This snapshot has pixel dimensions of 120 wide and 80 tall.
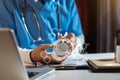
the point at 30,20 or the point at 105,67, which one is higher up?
the point at 30,20

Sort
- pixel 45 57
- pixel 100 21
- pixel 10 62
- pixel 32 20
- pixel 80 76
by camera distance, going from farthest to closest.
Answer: pixel 100 21 < pixel 32 20 < pixel 45 57 < pixel 80 76 < pixel 10 62

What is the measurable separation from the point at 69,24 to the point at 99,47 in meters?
1.30

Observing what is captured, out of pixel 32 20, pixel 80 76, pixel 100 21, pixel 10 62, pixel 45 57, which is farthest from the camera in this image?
pixel 100 21

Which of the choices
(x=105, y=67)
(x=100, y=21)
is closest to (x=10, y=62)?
(x=105, y=67)

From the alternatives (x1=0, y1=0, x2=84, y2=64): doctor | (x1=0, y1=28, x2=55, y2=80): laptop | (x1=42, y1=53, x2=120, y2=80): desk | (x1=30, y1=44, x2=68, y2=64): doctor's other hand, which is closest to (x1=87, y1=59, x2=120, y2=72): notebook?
(x1=42, y1=53, x2=120, y2=80): desk

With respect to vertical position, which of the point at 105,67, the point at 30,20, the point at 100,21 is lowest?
the point at 100,21

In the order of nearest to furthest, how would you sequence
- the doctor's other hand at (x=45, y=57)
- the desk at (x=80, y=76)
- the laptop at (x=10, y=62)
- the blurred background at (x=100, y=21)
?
the laptop at (x=10, y=62) → the desk at (x=80, y=76) → the doctor's other hand at (x=45, y=57) → the blurred background at (x=100, y=21)

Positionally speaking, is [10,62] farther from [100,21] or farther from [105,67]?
[100,21]

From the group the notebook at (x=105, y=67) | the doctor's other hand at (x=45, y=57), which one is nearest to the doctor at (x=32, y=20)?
the doctor's other hand at (x=45, y=57)

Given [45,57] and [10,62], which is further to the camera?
[45,57]

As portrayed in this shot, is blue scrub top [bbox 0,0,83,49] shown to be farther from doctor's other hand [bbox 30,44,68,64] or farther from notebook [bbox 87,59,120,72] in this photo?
notebook [bbox 87,59,120,72]

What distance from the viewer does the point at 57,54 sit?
1182 mm

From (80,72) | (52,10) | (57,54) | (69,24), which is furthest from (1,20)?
(80,72)

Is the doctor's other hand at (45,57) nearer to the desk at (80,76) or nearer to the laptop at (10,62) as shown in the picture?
the desk at (80,76)
